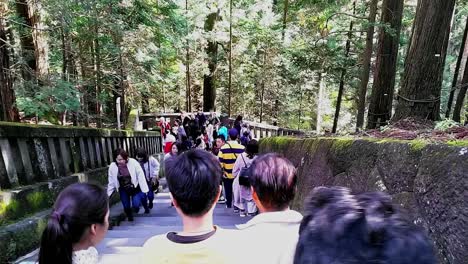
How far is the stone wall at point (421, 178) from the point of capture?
5.69 feet

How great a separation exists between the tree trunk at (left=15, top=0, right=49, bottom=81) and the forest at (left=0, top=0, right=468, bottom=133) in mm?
28

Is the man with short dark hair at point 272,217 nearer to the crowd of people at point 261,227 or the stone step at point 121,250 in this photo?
the crowd of people at point 261,227

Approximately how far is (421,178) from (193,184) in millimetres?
1347

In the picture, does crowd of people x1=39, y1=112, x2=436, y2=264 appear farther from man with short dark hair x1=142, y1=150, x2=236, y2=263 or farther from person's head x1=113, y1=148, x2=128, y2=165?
person's head x1=113, y1=148, x2=128, y2=165

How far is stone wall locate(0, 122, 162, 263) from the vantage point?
3.90m

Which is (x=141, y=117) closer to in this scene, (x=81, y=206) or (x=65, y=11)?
(x=65, y=11)

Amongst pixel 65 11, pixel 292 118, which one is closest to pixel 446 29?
pixel 65 11

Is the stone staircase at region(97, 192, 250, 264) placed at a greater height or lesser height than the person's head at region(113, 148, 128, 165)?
lesser

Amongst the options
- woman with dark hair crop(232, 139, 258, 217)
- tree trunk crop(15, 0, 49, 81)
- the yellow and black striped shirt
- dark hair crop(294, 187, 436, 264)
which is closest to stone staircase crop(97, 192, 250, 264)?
woman with dark hair crop(232, 139, 258, 217)

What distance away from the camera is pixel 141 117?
16.9 meters

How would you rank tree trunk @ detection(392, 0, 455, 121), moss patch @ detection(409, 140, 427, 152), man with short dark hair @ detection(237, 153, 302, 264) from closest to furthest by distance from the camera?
man with short dark hair @ detection(237, 153, 302, 264), moss patch @ detection(409, 140, 427, 152), tree trunk @ detection(392, 0, 455, 121)

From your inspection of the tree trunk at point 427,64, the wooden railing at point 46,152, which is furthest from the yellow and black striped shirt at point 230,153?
the tree trunk at point 427,64

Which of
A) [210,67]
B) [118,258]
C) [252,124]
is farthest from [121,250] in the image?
[210,67]

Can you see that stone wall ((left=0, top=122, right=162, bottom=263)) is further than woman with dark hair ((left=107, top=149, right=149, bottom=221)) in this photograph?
No
